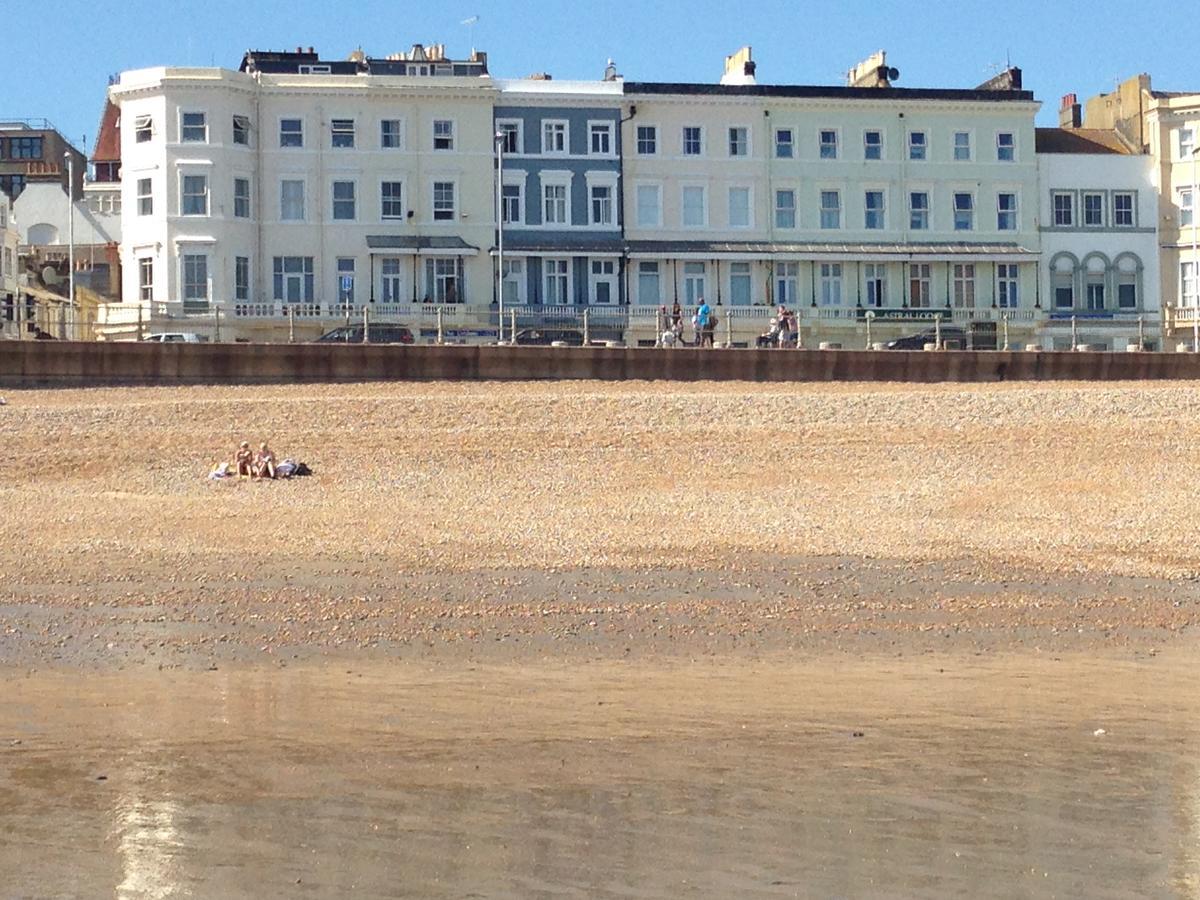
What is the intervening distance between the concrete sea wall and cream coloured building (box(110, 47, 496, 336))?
22.3 meters

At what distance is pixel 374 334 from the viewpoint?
1997 inches

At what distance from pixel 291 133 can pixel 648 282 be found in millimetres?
12566

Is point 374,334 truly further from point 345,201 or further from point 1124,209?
point 1124,209

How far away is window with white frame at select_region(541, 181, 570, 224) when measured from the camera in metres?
62.7

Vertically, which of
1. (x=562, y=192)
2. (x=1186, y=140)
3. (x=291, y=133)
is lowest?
(x=562, y=192)

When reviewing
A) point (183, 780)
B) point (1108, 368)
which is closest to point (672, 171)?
point (1108, 368)

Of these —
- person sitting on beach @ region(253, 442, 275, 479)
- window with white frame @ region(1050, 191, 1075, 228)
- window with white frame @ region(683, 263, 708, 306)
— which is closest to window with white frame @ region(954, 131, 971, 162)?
window with white frame @ region(1050, 191, 1075, 228)

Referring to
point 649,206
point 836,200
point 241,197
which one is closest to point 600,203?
point 649,206

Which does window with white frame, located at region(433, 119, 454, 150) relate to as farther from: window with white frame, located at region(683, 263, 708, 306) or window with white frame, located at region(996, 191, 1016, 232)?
window with white frame, located at region(996, 191, 1016, 232)

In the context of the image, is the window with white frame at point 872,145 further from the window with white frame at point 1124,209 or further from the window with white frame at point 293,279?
the window with white frame at point 293,279

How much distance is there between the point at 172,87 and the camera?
194 feet

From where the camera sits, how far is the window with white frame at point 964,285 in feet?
211

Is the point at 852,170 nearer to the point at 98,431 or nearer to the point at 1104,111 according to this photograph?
the point at 1104,111

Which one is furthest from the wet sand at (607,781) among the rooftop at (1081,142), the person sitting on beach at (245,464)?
the rooftop at (1081,142)
